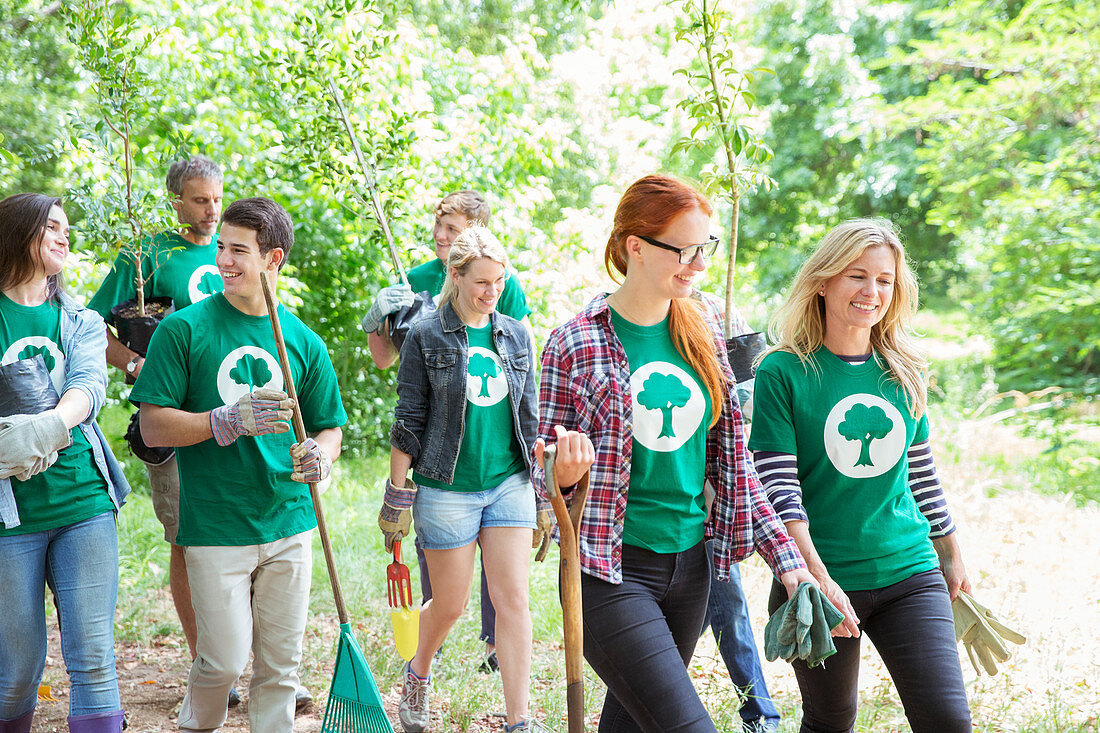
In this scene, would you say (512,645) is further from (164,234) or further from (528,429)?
(164,234)

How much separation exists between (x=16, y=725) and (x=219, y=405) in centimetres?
128

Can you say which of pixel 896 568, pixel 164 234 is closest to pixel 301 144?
pixel 164 234

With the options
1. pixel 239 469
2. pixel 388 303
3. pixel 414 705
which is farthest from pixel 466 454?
pixel 414 705

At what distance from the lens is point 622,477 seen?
243cm

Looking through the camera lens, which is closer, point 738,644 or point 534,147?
point 738,644

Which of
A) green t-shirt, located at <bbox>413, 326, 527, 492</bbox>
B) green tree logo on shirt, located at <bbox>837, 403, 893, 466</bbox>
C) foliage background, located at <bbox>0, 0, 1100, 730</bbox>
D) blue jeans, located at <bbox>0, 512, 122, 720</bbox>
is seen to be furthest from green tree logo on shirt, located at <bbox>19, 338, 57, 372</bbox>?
green tree logo on shirt, located at <bbox>837, 403, 893, 466</bbox>

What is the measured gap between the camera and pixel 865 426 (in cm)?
275

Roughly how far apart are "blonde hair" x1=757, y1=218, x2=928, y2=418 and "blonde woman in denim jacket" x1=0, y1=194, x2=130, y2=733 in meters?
2.34

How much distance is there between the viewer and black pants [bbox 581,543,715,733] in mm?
2250

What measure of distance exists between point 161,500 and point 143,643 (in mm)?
1574

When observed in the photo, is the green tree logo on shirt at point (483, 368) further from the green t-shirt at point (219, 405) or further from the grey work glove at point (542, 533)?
the green t-shirt at point (219, 405)

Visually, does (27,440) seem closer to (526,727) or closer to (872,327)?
(526,727)

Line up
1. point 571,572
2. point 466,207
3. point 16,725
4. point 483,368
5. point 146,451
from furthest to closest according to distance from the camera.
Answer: point 466,207 < point 146,451 < point 483,368 < point 16,725 < point 571,572

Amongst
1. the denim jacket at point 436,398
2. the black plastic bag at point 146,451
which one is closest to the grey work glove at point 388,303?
the denim jacket at point 436,398
